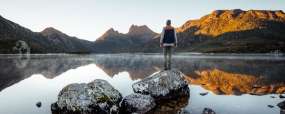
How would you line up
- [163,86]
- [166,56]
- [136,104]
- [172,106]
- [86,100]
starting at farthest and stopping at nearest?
[166,56] → [163,86] → [172,106] → [136,104] → [86,100]

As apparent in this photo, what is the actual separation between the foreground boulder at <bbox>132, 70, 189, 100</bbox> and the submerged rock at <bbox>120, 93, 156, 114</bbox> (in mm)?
2243

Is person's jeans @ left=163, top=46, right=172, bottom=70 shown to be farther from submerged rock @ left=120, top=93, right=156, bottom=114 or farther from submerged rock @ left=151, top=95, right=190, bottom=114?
submerged rock @ left=120, top=93, right=156, bottom=114

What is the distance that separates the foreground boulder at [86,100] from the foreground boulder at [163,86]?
10.4 ft

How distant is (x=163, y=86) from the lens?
60.7 feet

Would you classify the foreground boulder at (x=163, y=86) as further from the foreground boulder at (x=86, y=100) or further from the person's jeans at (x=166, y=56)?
the person's jeans at (x=166, y=56)

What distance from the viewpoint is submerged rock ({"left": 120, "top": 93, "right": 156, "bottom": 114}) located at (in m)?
15.0

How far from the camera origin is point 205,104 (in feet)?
54.8

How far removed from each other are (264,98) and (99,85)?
33.0 feet

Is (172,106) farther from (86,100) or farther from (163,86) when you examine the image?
(86,100)

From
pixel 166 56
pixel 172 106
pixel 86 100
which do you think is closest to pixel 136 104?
pixel 172 106

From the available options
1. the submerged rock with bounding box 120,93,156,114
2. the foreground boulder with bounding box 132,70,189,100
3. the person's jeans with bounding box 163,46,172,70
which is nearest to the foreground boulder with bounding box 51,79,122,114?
Result: the submerged rock with bounding box 120,93,156,114

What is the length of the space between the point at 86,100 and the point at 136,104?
8.02 feet

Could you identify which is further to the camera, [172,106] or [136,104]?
[172,106]

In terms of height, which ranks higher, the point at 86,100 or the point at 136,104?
the point at 86,100
